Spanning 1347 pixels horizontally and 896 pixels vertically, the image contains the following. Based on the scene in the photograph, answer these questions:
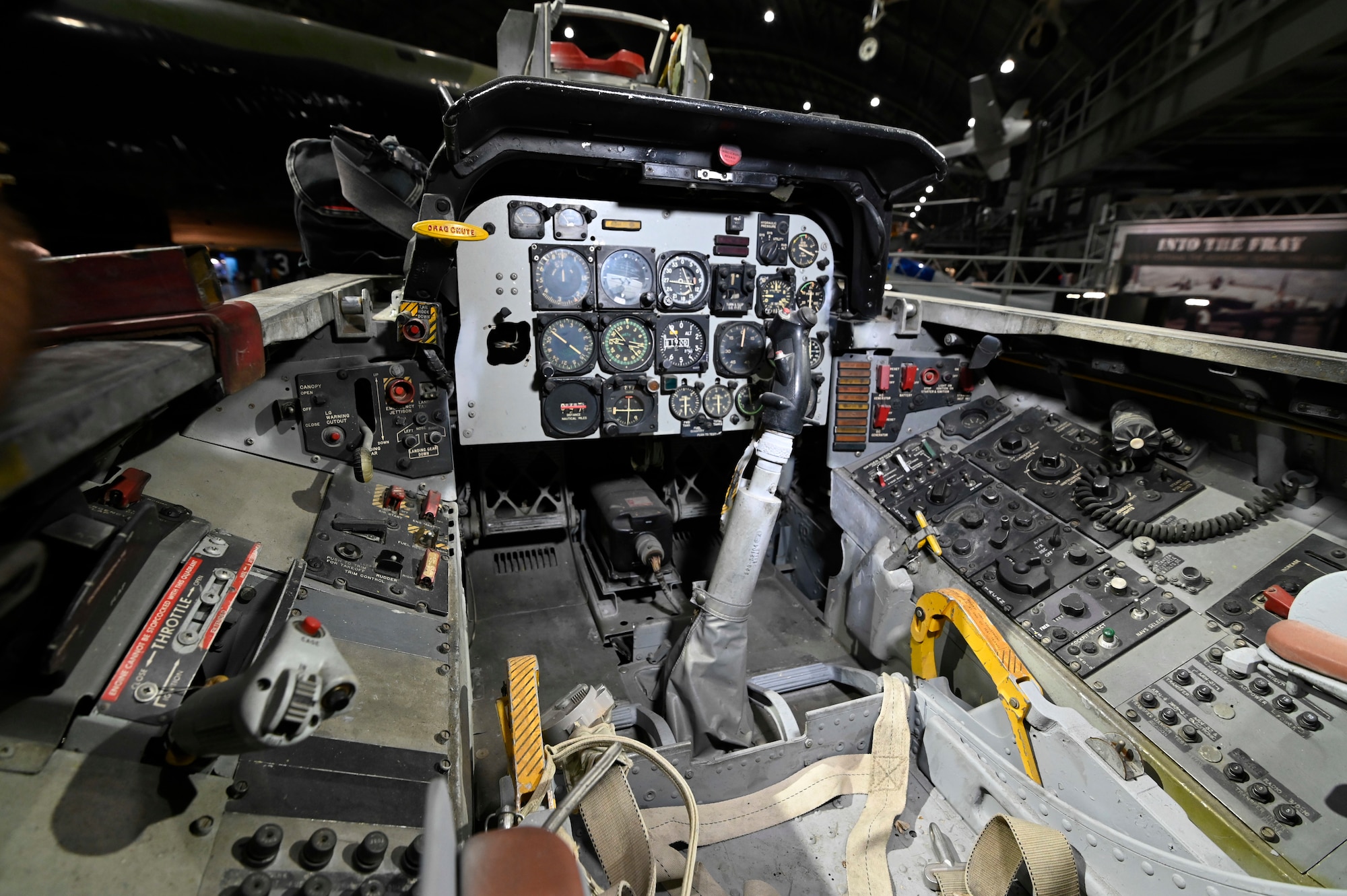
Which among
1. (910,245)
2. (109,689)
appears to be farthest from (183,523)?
(910,245)

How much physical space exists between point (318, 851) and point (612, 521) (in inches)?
93.2

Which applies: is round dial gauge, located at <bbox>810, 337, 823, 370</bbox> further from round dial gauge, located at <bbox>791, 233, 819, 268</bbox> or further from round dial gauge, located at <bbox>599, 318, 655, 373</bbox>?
round dial gauge, located at <bbox>599, 318, 655, 373</bbox>

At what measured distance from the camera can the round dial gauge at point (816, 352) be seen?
3.59 metres

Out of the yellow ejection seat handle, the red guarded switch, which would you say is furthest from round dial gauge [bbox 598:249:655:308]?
the red guarded switch

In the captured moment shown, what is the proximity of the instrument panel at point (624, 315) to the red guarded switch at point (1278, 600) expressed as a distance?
2.00 meters

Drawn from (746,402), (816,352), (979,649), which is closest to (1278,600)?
(979,649)

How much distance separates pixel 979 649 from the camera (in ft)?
7.38

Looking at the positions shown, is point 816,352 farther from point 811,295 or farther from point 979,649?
point 979,649

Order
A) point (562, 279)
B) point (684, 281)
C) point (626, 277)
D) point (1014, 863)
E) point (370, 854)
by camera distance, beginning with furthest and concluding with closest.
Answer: point (684, 281) → point (626, 277) → point (562, 279) → point (1014, 863) → point (370, 854)

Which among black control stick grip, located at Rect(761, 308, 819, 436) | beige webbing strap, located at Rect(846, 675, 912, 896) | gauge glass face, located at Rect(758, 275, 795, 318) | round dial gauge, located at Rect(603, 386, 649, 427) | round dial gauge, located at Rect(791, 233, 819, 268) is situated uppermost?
round dial gauge, located at Rect(791, 233, 819, 268)

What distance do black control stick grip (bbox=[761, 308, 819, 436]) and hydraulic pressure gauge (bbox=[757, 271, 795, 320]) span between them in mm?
503

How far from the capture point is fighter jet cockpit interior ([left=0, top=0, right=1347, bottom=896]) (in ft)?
3.43

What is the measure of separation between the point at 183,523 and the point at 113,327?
34.0 inches

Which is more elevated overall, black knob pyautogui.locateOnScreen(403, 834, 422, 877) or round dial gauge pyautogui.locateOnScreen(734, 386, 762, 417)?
round dial gauge pyautogui.locateOnScreen(734, 386, 762, 417)
